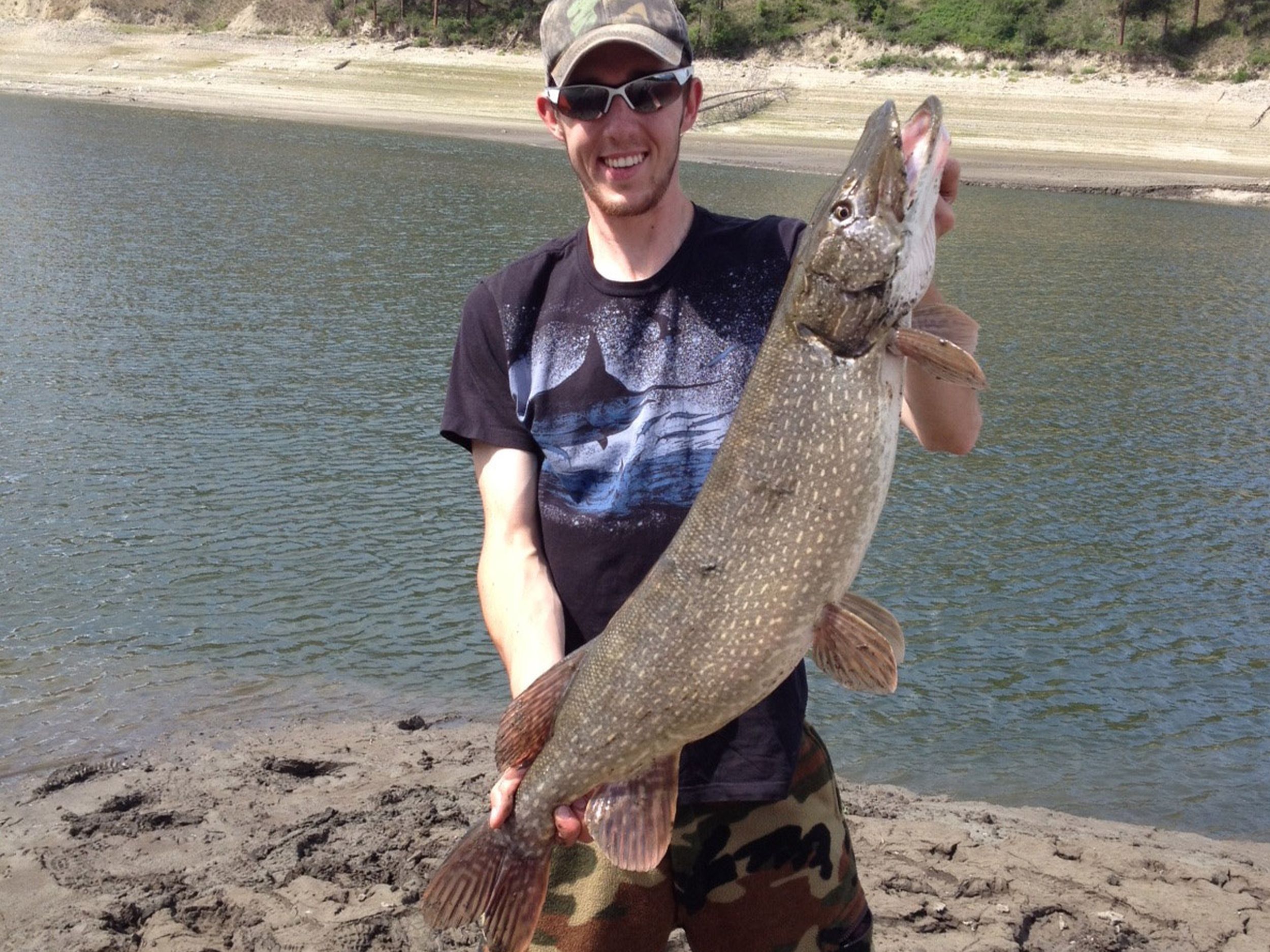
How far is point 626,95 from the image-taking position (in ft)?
8.64

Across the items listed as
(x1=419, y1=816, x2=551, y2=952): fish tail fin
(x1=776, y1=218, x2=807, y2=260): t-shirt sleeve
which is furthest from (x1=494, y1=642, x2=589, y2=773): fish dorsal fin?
(x1=776, y1=218, x2=807, y2=260): t-shirt sleeve

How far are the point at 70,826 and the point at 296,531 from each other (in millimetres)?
3553

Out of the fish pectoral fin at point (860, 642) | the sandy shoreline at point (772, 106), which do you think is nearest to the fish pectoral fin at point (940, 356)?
the fish pectoral fin at point (860, 642)

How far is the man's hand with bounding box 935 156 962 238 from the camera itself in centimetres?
247

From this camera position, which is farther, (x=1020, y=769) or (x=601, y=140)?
(x=1020, y=769)

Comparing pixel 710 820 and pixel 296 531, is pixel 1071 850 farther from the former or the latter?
pixel 296 531

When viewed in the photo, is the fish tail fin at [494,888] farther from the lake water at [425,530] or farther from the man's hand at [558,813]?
the lake water at [425,530]

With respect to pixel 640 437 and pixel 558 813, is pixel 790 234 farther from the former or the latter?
pixel 558 813

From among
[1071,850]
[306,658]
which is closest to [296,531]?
[306,658]

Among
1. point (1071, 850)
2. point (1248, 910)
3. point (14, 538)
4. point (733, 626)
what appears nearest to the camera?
point (733, 626)

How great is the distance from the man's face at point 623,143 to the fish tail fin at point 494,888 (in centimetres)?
133

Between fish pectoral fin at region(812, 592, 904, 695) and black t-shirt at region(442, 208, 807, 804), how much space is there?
186 millimetres

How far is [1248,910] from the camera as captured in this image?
15.0 feet

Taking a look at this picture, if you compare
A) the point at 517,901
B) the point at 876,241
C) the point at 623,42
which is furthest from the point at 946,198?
the point at 517,901
